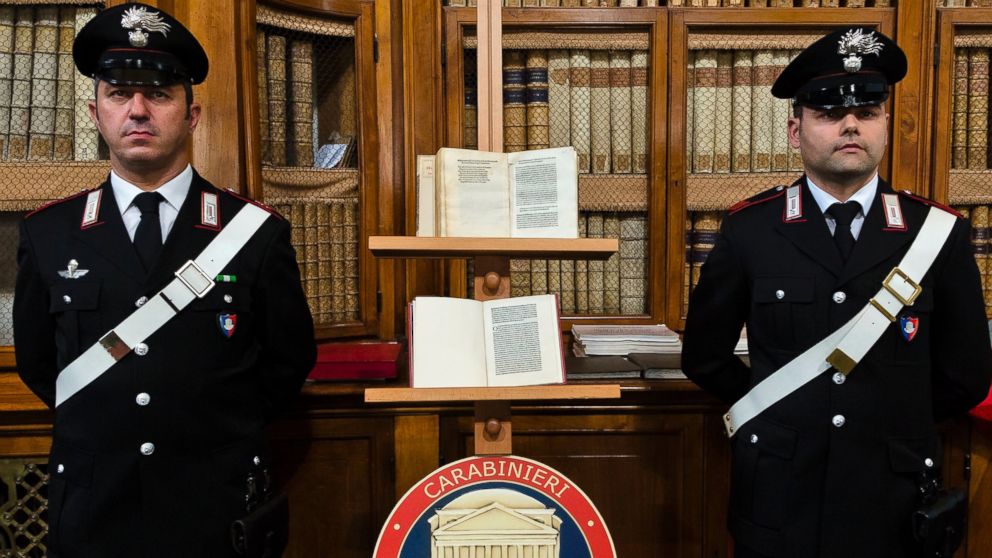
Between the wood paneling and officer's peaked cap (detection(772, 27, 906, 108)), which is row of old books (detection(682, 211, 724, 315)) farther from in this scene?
the wood paneling

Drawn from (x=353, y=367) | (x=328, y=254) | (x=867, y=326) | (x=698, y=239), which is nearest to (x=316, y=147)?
(x=328, y=254)

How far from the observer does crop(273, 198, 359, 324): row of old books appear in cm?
240

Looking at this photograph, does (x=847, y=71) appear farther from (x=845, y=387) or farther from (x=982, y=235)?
(x=982, y=235)

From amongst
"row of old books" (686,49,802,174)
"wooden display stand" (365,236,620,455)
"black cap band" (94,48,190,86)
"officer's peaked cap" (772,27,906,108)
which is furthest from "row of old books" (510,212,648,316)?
"black cap band" (94,48,190,86)

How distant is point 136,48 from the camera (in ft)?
5.18

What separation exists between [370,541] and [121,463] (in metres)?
0.84

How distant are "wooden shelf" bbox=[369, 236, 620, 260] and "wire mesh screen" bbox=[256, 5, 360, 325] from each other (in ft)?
2.60

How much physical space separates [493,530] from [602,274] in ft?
3.61

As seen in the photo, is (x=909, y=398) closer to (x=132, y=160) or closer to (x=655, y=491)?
(x=655, y=491)

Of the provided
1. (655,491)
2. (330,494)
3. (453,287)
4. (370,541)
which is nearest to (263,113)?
(453,287)

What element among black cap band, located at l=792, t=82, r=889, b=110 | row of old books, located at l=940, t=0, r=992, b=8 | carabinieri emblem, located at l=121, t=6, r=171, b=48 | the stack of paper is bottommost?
the stack of paper

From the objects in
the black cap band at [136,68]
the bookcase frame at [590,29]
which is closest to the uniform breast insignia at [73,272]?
the black cap band at [136,68]

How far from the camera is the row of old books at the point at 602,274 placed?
2.58 metres

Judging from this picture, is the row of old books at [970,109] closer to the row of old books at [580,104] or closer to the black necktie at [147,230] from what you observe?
the row of old books at [580,104]
